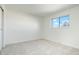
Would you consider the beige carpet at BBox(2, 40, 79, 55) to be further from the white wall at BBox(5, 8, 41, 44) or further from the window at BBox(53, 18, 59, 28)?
the window at BBox(53, 18, 59, 28)

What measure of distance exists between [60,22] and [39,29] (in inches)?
79.2

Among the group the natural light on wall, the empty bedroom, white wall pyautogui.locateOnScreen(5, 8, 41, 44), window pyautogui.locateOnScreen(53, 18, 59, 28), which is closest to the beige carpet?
the empty bedroom

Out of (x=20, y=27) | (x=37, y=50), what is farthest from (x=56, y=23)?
(x=37, y=50)

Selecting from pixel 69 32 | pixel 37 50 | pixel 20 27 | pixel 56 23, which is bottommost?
pixel 37 50

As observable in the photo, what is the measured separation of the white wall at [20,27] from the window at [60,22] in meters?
1.43

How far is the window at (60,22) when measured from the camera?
396 centimetres

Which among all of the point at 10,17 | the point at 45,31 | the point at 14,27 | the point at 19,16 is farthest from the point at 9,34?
the point at 45,31

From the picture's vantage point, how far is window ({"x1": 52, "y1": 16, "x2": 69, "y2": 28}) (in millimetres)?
3964

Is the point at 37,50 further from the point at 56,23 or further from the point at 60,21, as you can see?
the point at 56,23

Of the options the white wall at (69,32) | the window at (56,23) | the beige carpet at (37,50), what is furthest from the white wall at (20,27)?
the window at (56,23)

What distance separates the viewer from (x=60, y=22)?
14.5 feet

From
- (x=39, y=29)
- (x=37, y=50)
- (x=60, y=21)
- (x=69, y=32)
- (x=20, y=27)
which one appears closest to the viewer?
(x=37, y=50)

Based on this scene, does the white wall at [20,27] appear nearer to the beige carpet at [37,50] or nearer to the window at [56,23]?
the beige carpet at [37,50]
